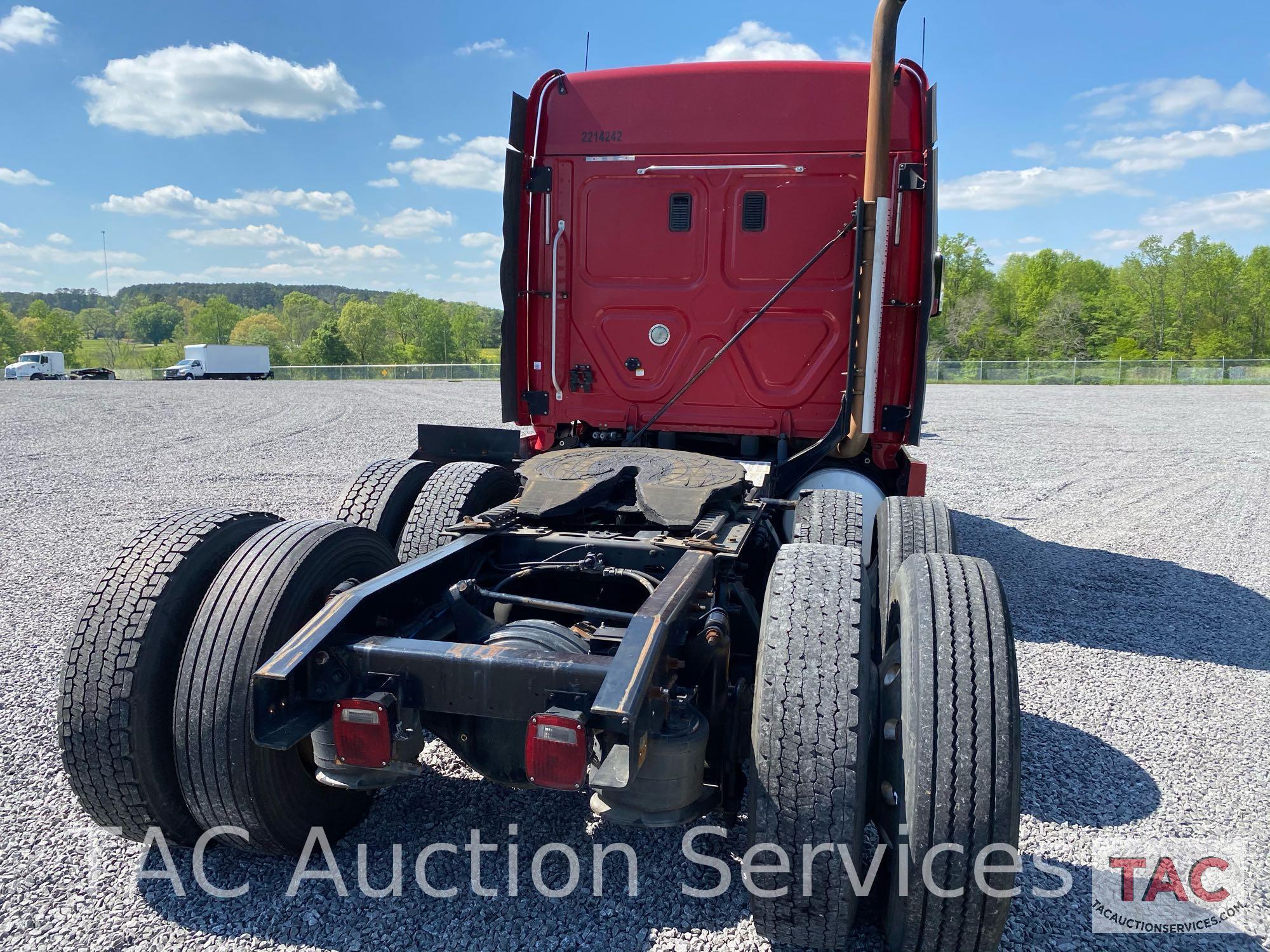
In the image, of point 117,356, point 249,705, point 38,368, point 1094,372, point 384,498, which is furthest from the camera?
point 117,356

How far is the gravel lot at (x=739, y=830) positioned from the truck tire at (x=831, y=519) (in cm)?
117

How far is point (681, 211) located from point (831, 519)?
7.94 feet

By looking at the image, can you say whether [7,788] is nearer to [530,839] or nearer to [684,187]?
[530,839]

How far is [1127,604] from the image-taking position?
19.1 ft

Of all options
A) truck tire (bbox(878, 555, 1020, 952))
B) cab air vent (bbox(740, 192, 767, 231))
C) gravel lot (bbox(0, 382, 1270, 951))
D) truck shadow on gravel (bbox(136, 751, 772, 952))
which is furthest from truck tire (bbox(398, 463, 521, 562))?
truck tire (bbox(878, 555, 1020, 952))

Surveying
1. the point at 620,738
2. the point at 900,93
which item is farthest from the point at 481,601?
the point at 900,93

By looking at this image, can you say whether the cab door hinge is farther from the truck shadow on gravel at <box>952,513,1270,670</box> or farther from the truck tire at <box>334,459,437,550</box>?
the truck shadow on gravel at <box>952,513,1270,670</box>

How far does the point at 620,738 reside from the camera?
2.11m

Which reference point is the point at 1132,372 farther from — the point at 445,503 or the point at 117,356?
the point at 117,356

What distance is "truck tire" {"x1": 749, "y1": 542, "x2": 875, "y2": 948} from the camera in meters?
2.20

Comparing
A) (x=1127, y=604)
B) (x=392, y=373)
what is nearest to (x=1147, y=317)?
(x=392, y=373)

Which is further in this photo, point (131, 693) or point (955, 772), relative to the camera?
point (131, 693)

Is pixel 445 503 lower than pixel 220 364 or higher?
lower

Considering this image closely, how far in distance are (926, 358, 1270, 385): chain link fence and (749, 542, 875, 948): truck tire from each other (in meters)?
49.9
